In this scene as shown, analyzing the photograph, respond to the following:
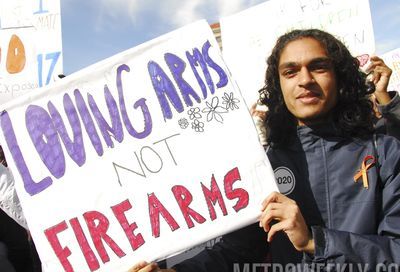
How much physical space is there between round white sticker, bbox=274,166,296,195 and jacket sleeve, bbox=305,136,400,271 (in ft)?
0.86

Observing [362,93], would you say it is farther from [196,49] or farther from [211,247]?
[211,247]

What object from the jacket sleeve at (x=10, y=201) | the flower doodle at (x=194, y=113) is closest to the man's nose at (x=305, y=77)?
the flower doodle at (x=194, y=113)

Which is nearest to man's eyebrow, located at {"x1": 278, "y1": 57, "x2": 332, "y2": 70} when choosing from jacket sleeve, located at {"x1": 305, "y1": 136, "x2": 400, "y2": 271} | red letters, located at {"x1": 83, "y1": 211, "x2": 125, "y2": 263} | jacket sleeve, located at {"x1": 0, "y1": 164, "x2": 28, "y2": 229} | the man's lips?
the man's lips

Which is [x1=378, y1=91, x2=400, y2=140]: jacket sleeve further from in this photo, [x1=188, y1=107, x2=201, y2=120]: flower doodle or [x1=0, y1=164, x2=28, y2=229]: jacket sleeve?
[x1=0, y1=164, x2=28, y2=229]: jacket sleeve

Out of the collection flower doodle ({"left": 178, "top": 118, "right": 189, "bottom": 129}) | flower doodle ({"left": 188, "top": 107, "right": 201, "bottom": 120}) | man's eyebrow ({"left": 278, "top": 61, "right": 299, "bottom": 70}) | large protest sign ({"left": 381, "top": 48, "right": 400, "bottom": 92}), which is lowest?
flower doodle ({"left": 178, "top": 118, "right": 189, "bottom": 129})

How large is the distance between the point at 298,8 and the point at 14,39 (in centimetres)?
212

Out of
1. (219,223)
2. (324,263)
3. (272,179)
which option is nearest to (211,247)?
(219,223)

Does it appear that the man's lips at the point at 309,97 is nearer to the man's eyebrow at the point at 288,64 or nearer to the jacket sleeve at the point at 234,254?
the man's eyebrow at the point at 288,64

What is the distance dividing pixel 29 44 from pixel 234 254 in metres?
2.48

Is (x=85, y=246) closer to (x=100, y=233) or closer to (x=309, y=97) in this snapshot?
(x=100, y=233)

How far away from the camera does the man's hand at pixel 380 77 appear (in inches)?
86.7

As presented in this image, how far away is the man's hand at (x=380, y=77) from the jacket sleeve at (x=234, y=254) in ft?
3.70

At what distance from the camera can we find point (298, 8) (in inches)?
105

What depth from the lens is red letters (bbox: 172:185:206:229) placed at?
1.40m
